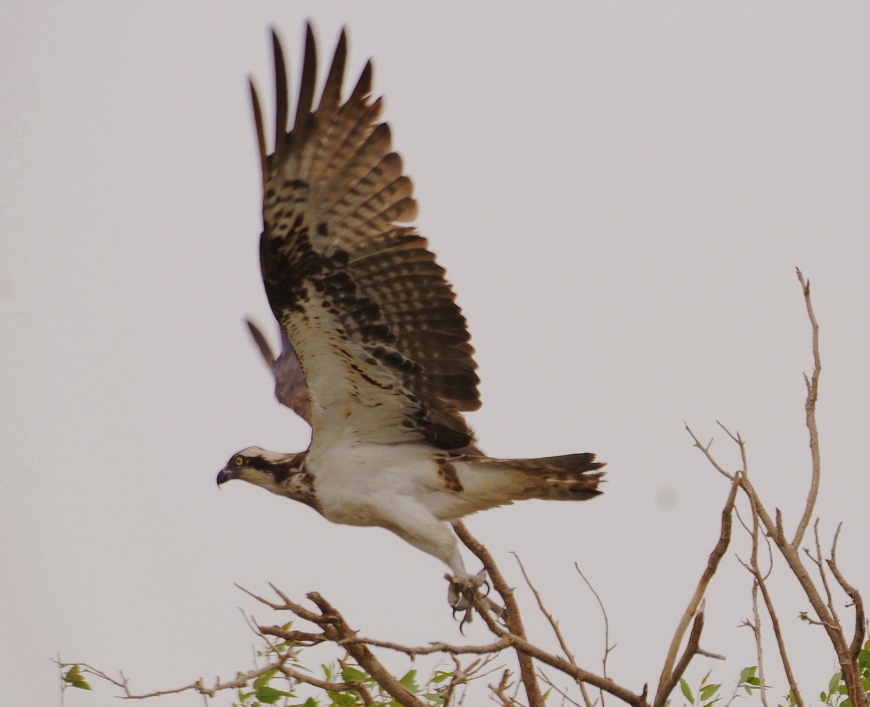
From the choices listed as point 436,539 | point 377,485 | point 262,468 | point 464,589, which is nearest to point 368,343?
point 377,485

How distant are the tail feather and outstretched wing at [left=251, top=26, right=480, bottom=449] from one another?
0.30m

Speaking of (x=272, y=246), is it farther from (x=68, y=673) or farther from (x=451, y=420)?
(x=68, y=673)

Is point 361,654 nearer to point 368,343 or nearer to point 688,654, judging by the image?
point 688,654

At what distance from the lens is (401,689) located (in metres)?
3.82

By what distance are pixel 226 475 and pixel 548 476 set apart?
1.77 m

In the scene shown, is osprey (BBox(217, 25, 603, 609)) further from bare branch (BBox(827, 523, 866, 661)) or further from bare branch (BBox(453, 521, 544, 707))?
bare branch (BBox(827, 523, 866, 661))

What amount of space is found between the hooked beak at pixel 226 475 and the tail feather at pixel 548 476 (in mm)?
1319

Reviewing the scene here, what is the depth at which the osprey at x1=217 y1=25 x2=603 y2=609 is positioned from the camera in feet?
14.5

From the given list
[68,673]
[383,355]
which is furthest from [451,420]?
[68,673]

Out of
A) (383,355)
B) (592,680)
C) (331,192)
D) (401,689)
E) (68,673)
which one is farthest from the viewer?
(383,355)

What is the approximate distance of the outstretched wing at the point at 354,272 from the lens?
4367mm

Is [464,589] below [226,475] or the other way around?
below

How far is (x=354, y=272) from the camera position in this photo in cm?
462

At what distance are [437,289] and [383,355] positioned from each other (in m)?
0.40
